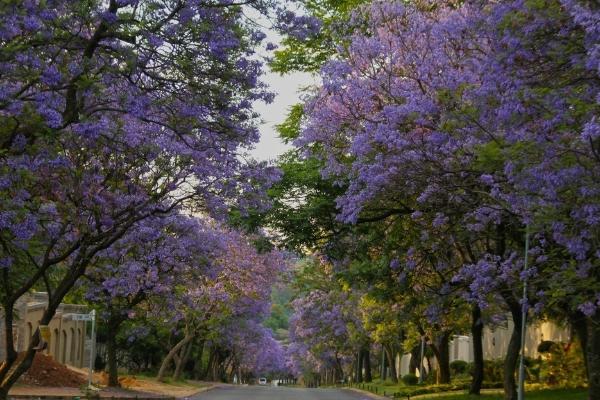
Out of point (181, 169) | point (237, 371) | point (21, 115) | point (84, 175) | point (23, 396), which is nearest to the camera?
point (21, 115)

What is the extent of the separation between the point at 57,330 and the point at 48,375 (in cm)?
1418

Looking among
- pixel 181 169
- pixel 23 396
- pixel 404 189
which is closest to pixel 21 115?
pixel 181 169

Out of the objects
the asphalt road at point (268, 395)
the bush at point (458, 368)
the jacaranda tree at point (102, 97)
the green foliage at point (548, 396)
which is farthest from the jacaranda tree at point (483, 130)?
the bush at point (458, 368)

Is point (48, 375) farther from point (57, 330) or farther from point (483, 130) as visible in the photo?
point (483, 130)

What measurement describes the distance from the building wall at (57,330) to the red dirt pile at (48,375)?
3.39 ft

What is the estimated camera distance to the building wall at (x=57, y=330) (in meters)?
35.6

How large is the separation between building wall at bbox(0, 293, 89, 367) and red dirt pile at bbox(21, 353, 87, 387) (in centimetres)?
103

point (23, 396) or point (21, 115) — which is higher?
point (21, 115)

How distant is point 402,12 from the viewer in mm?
17781

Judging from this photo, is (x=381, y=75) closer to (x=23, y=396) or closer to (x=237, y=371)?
(x=23, y=396)

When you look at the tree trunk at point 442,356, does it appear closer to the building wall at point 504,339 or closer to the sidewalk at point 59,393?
the building wall at point 504,339

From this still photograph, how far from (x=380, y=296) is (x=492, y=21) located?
16105 millimetres

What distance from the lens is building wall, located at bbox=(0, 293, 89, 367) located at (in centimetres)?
3562

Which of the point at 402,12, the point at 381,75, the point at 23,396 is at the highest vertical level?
the point at 402,12
